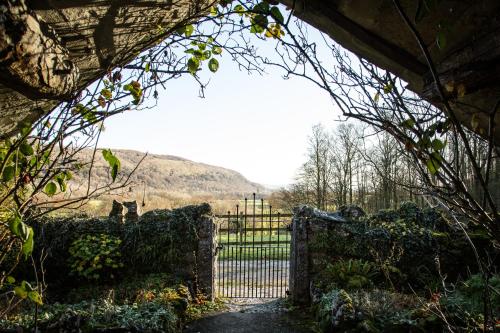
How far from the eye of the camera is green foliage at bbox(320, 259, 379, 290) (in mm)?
7422

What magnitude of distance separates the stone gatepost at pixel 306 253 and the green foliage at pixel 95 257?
12.8ft

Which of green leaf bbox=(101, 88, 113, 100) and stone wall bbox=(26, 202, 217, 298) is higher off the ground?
green leaf bbox=(101, 88, 113, 100)

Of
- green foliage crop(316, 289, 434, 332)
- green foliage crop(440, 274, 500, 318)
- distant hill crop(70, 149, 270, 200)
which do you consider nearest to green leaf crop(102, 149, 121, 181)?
green foliage crop(316, 289, 434, 332)

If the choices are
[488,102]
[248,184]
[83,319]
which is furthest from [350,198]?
[248,184]

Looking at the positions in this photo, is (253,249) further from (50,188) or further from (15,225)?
(15,225)

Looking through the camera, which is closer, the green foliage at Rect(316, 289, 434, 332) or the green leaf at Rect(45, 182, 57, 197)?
the green leaf at Rect(45, 182, 57, 197)

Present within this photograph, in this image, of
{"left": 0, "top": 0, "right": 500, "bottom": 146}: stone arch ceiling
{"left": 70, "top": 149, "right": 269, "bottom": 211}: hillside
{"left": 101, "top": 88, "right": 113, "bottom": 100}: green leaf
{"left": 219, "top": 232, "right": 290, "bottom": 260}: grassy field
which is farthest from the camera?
{"left": 70, "top": 149, "right": 269, "bottom": 211}: hillside

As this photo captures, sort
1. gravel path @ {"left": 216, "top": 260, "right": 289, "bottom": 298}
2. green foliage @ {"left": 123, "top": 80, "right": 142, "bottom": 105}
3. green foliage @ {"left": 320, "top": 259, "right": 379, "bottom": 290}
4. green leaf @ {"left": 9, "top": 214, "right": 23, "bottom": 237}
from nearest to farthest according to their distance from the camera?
green leaf @ {"left": 9, "top": 214, "right": 23, "bottom": 237}, green foliage @ {"left": 123, "top": 80, "right": 142, "bottom": 105}, green foliage @ {"left": 320, "top": 259, "right": 379, "bottom": 290}, gravel path @ {"left": 216, "top": 260, "right": 289, "bottom": 298}

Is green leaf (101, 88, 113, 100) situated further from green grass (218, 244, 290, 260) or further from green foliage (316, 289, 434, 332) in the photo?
green grass (218, 244, 290, 260)

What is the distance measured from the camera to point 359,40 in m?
1.59

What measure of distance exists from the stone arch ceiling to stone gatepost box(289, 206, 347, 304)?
743cm

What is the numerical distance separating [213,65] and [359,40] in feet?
4.26

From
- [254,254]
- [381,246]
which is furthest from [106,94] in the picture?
[254,254]

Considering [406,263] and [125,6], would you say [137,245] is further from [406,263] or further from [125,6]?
[125,6]
